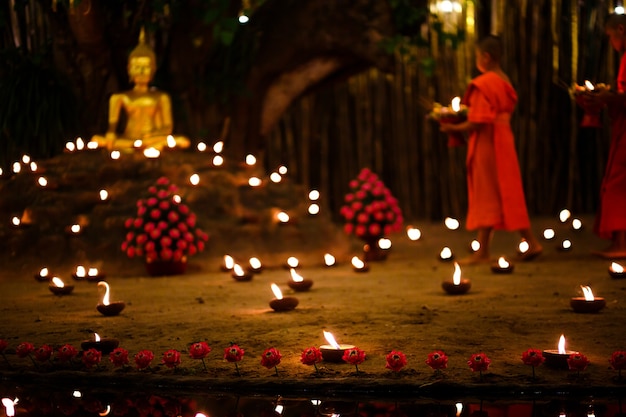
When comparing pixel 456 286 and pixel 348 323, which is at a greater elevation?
pixel 456 286

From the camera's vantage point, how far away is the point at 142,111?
7.93 m

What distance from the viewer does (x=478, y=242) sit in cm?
696

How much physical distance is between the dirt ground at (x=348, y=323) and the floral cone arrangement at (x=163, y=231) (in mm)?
207

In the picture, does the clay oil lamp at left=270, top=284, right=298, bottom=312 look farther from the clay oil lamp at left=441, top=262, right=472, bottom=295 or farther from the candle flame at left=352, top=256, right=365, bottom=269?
the candle flame at left=352, top=256, right=365, bottom=269

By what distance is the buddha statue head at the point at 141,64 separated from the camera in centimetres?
786

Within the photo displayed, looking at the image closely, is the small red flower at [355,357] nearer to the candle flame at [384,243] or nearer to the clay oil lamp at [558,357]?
the clay oil lamp at [558,357]

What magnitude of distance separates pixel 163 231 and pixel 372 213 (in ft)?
5.72

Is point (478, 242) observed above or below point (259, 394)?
above

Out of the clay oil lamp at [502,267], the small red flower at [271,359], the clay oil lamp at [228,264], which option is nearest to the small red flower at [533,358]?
the small red flower at [271,359]

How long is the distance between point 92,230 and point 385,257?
230 cm

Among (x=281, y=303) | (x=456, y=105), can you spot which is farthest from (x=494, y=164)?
(x=281, y=303)

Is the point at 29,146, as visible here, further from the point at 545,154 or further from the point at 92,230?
the point at 545,154

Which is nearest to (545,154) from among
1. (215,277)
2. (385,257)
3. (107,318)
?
(385,257)

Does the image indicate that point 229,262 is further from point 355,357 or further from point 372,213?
point 355,357
